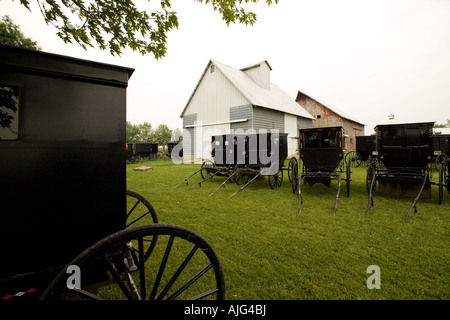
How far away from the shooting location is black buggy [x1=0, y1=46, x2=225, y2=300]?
1.28 meters

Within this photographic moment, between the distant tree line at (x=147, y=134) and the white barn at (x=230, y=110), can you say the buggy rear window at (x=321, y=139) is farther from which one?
the distant tree line at (x=147, y=134)

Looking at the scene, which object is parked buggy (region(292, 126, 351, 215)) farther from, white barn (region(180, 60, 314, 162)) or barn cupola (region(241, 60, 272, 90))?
Result: barn cupola (region(241, 60, 272, 90))

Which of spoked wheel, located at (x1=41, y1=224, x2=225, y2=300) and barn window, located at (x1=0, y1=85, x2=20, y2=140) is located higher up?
barn window, located at (x1=0, y1=85, x2=20, y2=140)

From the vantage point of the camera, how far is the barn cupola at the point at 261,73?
20609mm

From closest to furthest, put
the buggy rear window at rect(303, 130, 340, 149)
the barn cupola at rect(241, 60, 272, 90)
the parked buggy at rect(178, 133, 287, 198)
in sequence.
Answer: the buggy rear window at rect(303, 130, 340, 149), the parked buggy at rect(178, 133, 287, 198), the barn cupola at rect(241, 60, 272, 90)

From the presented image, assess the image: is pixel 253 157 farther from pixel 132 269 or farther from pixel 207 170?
pixel 132 269

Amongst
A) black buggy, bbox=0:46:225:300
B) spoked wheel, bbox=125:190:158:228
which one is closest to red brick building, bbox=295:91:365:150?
spoked wheel, bbox=125:190:158:228

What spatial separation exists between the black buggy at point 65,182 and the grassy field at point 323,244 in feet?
4.33

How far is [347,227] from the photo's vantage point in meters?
3.85

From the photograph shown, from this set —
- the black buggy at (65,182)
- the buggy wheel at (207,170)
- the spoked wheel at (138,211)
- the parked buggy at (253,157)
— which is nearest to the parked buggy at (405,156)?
the parked buggy at (253,157)

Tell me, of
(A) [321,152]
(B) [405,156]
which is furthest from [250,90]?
(B) [405,156]

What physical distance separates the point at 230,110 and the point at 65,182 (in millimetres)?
16199

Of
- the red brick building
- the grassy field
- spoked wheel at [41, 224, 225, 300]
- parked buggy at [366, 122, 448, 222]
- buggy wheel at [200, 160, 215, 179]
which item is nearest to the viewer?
spoked wheel at [41, 224, 225, 300]
